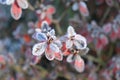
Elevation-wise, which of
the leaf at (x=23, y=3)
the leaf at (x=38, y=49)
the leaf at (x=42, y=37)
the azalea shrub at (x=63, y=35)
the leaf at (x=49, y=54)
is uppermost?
the leaf at (x=23, y=3)

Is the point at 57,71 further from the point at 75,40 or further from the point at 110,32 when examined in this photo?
the point at 75,40

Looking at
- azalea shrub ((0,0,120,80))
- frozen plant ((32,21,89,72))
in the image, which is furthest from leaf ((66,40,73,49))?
azalea shrub ((0,0,120,80))

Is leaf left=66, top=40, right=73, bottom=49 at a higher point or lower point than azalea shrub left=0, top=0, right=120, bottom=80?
higher

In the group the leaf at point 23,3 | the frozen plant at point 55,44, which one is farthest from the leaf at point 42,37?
the leaf at point 23,3

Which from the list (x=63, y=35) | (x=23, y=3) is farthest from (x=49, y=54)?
(x=63, y=35)

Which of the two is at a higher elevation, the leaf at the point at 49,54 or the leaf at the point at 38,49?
the leaf at the point at 38,49

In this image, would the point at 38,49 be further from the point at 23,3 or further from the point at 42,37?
the point at 23,3

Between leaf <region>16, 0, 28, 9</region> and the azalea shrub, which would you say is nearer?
leaf <region>16, 0, 28, 9</region>

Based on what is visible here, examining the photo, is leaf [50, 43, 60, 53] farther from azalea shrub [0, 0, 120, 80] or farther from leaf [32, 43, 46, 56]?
azalea shrub [0, 0, 120, 80]

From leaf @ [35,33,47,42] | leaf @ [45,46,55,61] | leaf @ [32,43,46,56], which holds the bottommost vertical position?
leaf @ [45,46,55,61]

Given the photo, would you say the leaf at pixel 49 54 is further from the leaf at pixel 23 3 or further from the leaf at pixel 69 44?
the leaf at pixel 23 3

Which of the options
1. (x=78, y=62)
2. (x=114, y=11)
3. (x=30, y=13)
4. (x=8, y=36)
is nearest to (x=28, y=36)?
(x=30, y=13)
